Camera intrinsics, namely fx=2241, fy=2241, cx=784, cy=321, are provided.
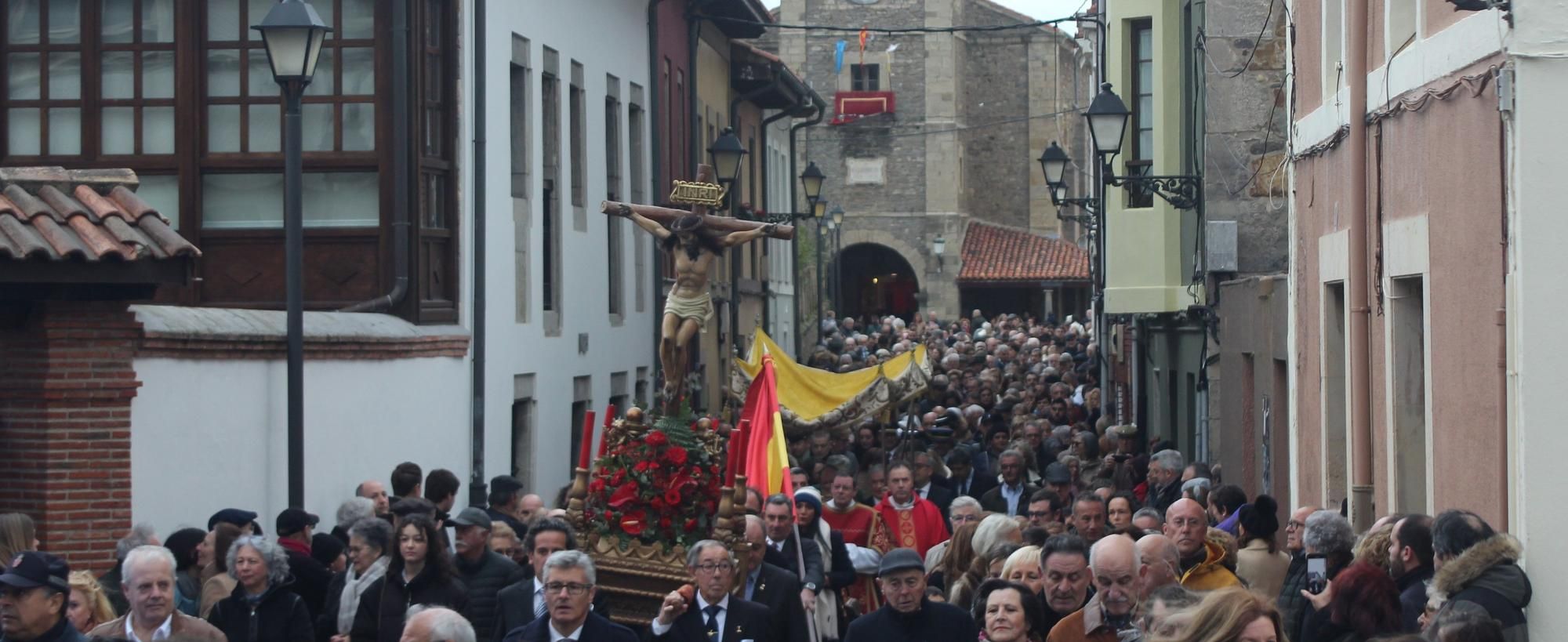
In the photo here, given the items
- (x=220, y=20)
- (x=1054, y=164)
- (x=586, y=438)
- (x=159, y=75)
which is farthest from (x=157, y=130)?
(x=1054, y=164)

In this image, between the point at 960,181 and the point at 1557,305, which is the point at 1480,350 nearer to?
the point at 1557,305

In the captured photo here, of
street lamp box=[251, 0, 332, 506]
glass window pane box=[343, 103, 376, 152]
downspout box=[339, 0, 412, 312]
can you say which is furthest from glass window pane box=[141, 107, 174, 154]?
street lamp box=[251, 0, 332, 506]

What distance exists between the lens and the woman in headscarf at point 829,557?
1198cm

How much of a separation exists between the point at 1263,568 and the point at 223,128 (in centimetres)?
992

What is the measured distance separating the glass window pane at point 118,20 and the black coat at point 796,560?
819 cm

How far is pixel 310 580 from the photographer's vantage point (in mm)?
10688

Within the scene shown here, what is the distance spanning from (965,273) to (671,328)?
56.3 meters

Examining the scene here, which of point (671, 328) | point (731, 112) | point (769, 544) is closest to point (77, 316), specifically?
point (769, 544)

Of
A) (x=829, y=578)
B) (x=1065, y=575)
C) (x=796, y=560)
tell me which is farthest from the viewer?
(x=829, y=578)

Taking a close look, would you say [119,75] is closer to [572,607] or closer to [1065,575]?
[572,607]

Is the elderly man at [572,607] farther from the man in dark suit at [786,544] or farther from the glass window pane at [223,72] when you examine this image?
the glass window pane at [223,72]

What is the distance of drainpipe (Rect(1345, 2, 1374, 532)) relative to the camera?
12570mm

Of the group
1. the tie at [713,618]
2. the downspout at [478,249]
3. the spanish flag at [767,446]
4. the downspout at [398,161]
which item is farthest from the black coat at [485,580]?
the downspout at [478,249]

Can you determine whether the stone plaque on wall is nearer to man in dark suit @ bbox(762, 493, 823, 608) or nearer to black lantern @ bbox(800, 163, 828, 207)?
black lantern @ bbox(800, 163, 828, 207)
